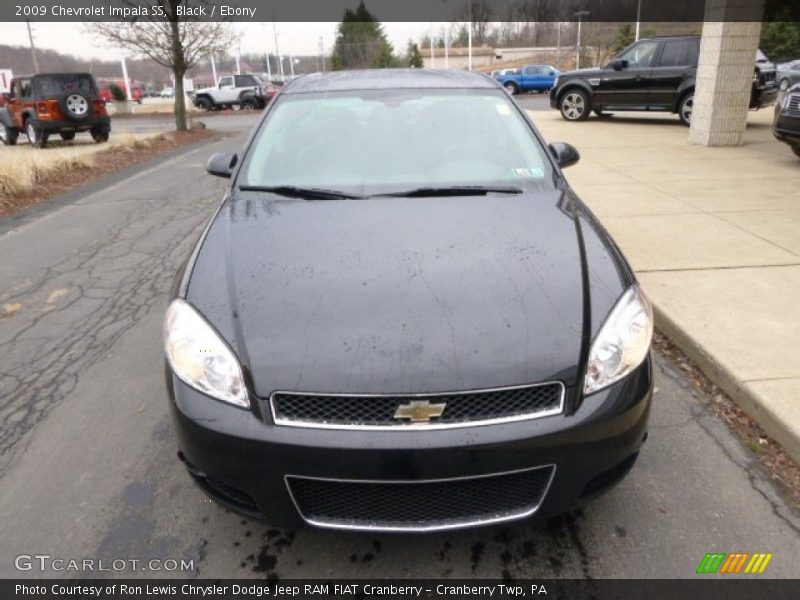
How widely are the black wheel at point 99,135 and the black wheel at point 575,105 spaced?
1239 cm

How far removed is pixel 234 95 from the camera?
3444 cm

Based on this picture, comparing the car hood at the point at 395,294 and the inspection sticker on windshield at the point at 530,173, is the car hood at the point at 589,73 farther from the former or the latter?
the car hood at the point at 395,294

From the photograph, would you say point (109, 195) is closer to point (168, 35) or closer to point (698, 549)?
point (698, 549)

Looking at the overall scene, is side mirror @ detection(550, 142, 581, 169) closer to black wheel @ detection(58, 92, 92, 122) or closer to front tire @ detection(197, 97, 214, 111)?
black wheel @ detection(58, 92, 92, 122)

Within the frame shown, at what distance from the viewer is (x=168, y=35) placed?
1809cm

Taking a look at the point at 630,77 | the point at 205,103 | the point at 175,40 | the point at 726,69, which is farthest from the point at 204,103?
the point at 726,69

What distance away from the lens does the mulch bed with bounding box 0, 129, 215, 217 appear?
9.04 m

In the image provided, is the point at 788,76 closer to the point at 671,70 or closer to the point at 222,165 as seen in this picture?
the point at 671,70

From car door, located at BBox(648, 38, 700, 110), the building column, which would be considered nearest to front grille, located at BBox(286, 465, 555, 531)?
the building column

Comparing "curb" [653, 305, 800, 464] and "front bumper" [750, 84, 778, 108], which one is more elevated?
"front bumper" [750, 84, 778, 108]

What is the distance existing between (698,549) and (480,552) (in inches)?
31.5

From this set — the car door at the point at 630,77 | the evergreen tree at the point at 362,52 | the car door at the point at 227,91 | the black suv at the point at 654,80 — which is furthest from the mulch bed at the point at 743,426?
the evergreen tree at the point at 362,52

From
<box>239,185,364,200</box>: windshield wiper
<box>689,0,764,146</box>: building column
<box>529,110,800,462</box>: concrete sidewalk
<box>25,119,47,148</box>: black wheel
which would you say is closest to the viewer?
<box>239,185,364,200</box>: windshield wiper

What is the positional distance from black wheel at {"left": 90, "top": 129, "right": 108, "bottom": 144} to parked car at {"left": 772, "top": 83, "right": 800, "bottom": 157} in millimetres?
15989
